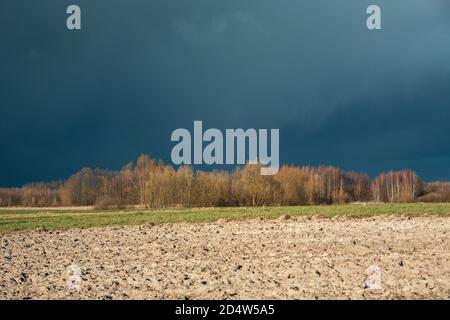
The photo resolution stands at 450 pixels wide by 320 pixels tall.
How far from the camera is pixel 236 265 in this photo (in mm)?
14680

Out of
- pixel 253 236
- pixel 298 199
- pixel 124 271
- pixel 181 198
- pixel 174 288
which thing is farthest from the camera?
pixel 298 199

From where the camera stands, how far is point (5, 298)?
11.3 m

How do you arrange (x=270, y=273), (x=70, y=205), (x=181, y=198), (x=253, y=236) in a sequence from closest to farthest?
(x=270, y=273) → (x=253, y=236) → (x=181, y=198) → (x=70, y=205)

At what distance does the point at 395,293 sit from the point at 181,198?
187 feet

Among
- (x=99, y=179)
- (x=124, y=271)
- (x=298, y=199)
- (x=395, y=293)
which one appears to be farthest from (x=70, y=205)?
(x=395, y=293)

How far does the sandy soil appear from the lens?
11391mm

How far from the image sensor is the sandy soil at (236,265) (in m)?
11.4

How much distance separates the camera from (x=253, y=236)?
74.3 feet

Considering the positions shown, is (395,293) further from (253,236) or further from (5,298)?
(253,236)
